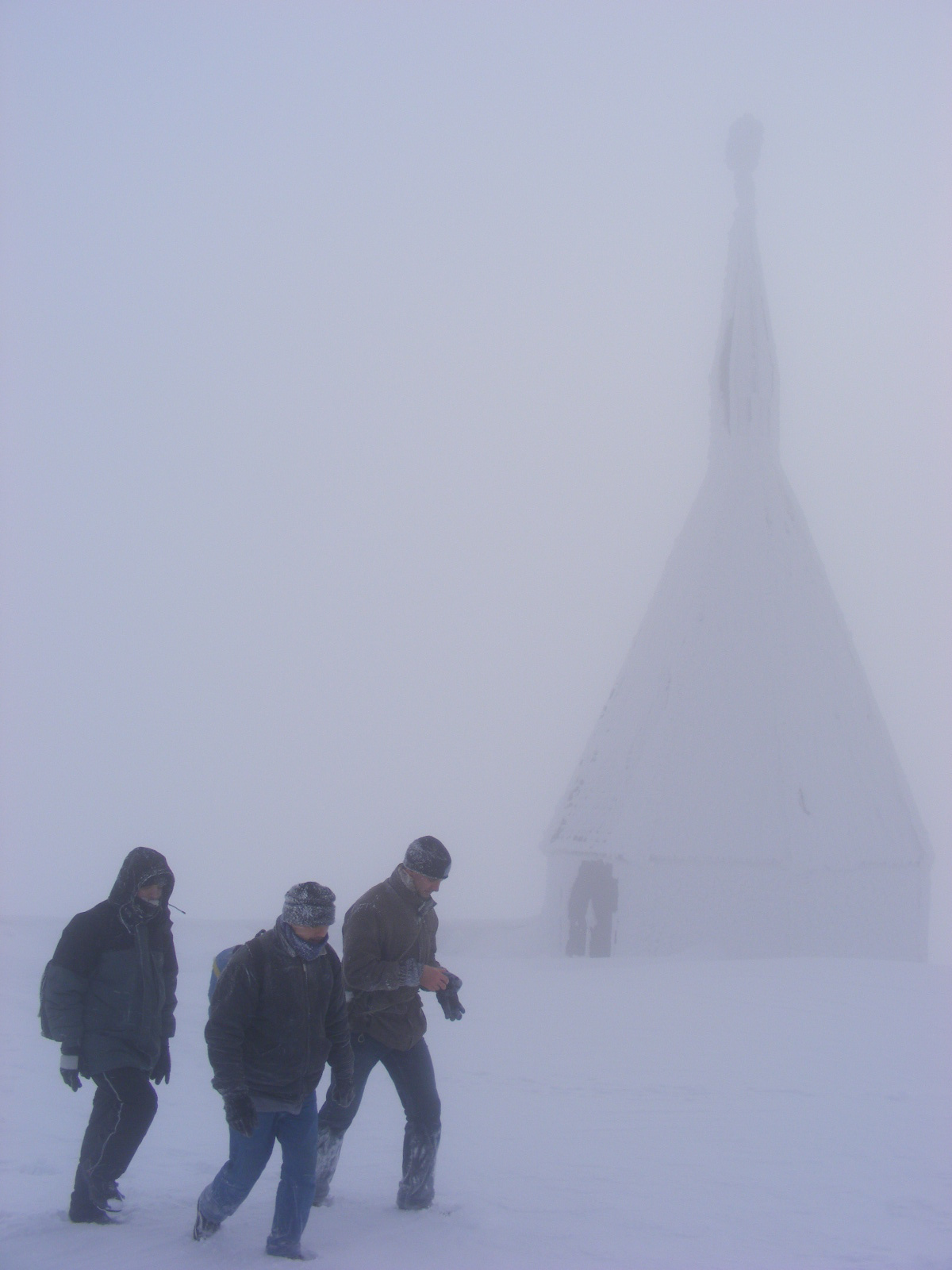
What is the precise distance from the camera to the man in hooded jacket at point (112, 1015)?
4.32 meters

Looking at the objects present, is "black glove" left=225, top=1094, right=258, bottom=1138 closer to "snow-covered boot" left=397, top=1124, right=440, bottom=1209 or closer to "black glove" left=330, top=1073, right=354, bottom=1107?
"black glove" left=330, top=1073, right=354, bottom=1107

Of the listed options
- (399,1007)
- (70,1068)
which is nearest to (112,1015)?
(70,1068)

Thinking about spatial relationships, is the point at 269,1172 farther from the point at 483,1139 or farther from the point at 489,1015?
the point at 489,1015

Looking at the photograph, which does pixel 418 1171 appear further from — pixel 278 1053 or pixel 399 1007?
pixel 278 1053

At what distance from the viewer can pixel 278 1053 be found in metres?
4.09

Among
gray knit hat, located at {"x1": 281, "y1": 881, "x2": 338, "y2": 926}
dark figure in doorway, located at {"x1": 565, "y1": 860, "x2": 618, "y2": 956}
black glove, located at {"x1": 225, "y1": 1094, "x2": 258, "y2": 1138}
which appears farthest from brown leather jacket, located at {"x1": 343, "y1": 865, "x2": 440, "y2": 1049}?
dark figure in doorway, located at {"x1": 565, "y1": 860, "x2": 618, "y2": 956}

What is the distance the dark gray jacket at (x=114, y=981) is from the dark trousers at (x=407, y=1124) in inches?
29.5

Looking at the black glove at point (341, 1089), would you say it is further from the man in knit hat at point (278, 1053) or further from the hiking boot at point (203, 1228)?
the hiking boot at point (203, 1228)

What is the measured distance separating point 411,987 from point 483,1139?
185 cm

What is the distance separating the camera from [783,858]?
12.7 m

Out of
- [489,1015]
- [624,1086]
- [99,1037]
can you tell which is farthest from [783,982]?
[99,1037]

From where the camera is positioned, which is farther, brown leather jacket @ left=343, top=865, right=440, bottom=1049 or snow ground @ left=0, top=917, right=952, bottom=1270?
brown leather jacket @ left=343, top=865, right=440, bottom=1049

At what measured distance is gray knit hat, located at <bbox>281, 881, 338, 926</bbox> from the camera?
411 centimetres

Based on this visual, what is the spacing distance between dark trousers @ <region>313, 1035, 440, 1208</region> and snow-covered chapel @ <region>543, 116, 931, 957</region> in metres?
8.71
